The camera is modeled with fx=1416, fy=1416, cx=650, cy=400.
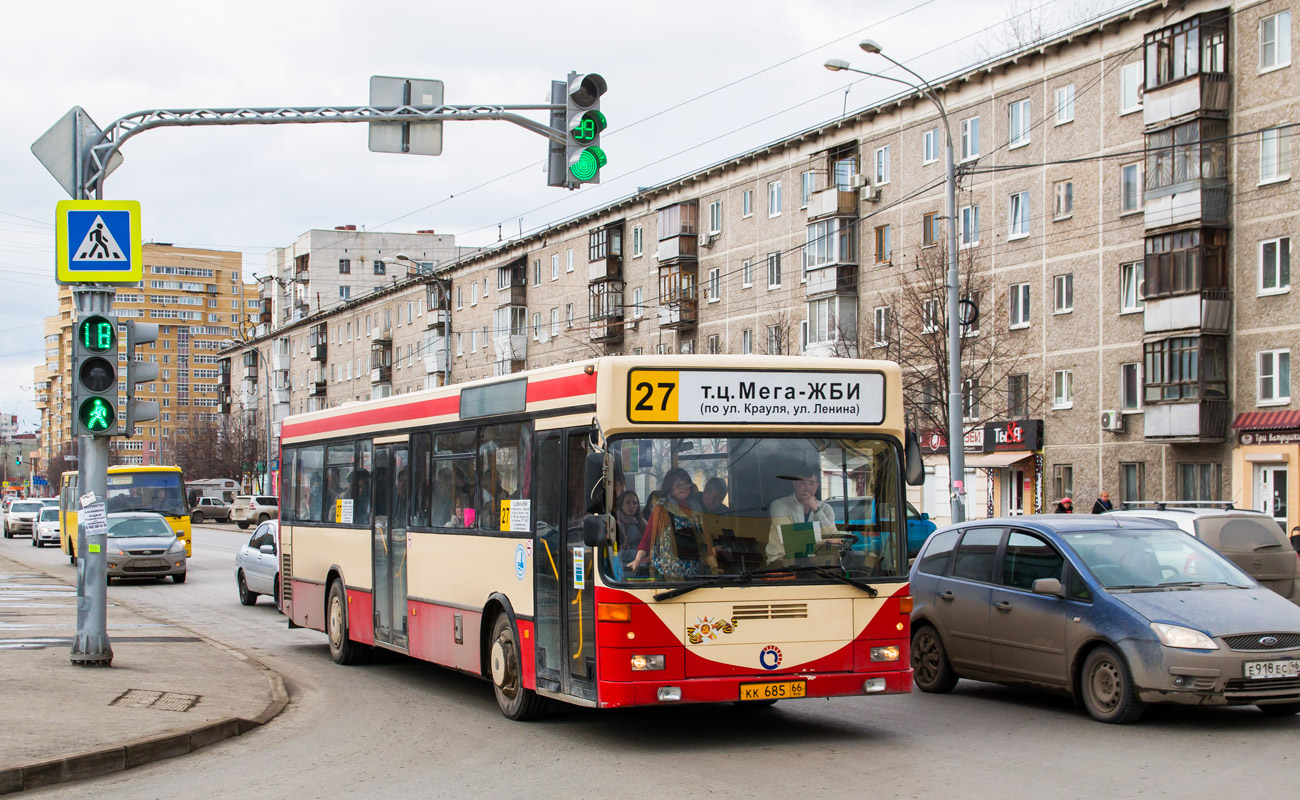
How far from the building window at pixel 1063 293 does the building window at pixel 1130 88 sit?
5.00m

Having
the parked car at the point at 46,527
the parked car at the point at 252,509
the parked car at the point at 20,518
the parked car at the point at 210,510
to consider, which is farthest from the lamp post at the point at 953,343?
the parked car at the point at 210,510

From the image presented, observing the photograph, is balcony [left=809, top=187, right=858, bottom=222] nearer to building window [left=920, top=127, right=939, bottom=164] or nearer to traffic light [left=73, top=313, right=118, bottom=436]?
building window [left=920, top=127, right=939, bottom=164]

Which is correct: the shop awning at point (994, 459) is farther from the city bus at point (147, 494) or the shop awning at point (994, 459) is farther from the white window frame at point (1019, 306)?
the city bus at point (147, 494)

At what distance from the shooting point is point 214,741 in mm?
10398

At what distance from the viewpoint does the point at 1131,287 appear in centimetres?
4022

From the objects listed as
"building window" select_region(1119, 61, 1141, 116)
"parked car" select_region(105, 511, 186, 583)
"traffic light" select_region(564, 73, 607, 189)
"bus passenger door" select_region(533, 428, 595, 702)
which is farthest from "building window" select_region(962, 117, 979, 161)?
"bus passenger door" select_region(533, 428, 595, 702)

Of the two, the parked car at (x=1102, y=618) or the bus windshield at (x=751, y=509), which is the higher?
the bus windshield at (x=751, y=509)

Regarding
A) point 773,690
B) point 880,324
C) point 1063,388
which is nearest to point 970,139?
point 880,324

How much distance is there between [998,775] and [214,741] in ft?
18.4

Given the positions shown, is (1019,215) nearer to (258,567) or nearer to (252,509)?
(258,567)

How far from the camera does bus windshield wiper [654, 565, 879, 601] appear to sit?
953 cm

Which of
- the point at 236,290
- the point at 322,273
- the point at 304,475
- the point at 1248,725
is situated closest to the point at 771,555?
the point at 1248,725

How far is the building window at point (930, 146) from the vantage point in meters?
46.8

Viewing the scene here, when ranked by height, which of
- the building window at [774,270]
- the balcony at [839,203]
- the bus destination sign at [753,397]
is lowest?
the bus destination sign at [753,397]
